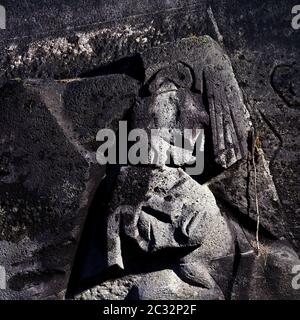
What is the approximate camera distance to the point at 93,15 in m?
3.32

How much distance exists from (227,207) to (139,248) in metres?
0.44

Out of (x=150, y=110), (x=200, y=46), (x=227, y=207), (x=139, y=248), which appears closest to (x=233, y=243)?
(x=227, y=207)

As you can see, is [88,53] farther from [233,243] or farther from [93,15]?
[233,243]
